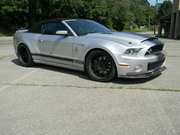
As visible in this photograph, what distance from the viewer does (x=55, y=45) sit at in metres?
5.00

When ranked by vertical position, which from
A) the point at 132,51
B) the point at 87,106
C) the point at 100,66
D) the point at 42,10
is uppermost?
the point at 42,10

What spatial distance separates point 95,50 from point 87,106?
1590 mm

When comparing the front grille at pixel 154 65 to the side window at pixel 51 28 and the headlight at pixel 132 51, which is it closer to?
the headlight at pixel 132 51

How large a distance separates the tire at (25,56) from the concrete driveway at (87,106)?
45.9 inches

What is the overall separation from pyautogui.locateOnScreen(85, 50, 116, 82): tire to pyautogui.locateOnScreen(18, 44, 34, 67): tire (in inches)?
94.2

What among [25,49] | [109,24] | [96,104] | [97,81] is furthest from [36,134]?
[109,24]

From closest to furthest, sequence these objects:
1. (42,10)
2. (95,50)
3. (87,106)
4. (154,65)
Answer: (87,106), (154,65), (95,50), (42,10)

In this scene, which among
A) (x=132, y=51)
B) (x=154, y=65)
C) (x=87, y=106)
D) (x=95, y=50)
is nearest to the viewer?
(x=87, y=106)

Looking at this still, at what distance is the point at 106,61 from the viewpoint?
4.19m

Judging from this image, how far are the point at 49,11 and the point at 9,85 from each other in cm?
3152

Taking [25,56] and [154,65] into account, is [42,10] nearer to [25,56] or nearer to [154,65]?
[25,56]

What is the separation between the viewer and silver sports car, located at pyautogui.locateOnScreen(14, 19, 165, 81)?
3.87 m

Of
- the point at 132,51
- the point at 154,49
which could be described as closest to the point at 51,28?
the point at 132,51

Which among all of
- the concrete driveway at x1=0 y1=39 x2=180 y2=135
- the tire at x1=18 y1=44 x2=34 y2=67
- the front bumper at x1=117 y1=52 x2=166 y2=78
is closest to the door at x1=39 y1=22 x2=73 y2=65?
the concrete driveway at x1=0 y1=39 x2=180 y2=135
